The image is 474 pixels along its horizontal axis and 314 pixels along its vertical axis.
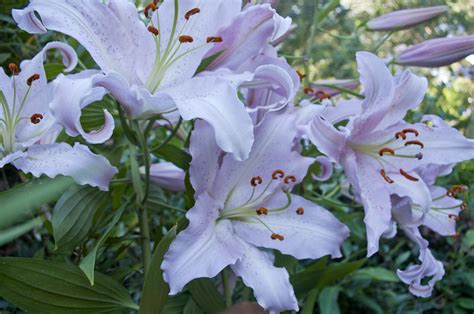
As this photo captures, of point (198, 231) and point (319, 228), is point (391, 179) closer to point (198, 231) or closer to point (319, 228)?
point (319, 228)

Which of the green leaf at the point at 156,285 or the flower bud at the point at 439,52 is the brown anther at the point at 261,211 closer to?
the green leaf at the point at 156,285

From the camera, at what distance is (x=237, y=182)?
615mm

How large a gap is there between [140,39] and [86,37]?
2.2 inches

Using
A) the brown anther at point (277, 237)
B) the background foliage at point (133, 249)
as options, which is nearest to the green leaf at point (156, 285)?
the background foliage at point (133, 249)

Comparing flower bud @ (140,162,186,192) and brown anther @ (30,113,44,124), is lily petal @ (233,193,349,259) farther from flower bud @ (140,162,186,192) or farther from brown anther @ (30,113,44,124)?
brown anther @ (30,113,44,124)

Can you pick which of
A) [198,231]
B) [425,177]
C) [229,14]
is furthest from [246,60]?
[425,177]

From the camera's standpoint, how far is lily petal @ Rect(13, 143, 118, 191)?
1.66 ft

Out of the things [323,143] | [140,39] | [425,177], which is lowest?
[425,177]

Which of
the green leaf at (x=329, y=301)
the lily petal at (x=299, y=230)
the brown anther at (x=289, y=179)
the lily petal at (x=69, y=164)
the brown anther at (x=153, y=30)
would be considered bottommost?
the green leaf at (x=329, y=301)

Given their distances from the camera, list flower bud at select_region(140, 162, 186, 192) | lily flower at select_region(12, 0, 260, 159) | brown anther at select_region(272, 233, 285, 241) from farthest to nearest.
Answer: flower bud at select_region(140, 162, 186, 192)
brown anther at select_region(272, 233, 285, 241)
lily flower at select_region(12, 0, 260, 159)

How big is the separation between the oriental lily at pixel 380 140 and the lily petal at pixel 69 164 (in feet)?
0.63

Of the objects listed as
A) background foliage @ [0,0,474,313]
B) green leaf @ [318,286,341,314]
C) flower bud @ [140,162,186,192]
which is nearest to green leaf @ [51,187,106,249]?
background foliage @ [0,0,474,313]

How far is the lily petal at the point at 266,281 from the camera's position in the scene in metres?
0.54

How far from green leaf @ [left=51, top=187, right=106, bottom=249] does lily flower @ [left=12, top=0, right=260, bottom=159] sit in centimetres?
12
